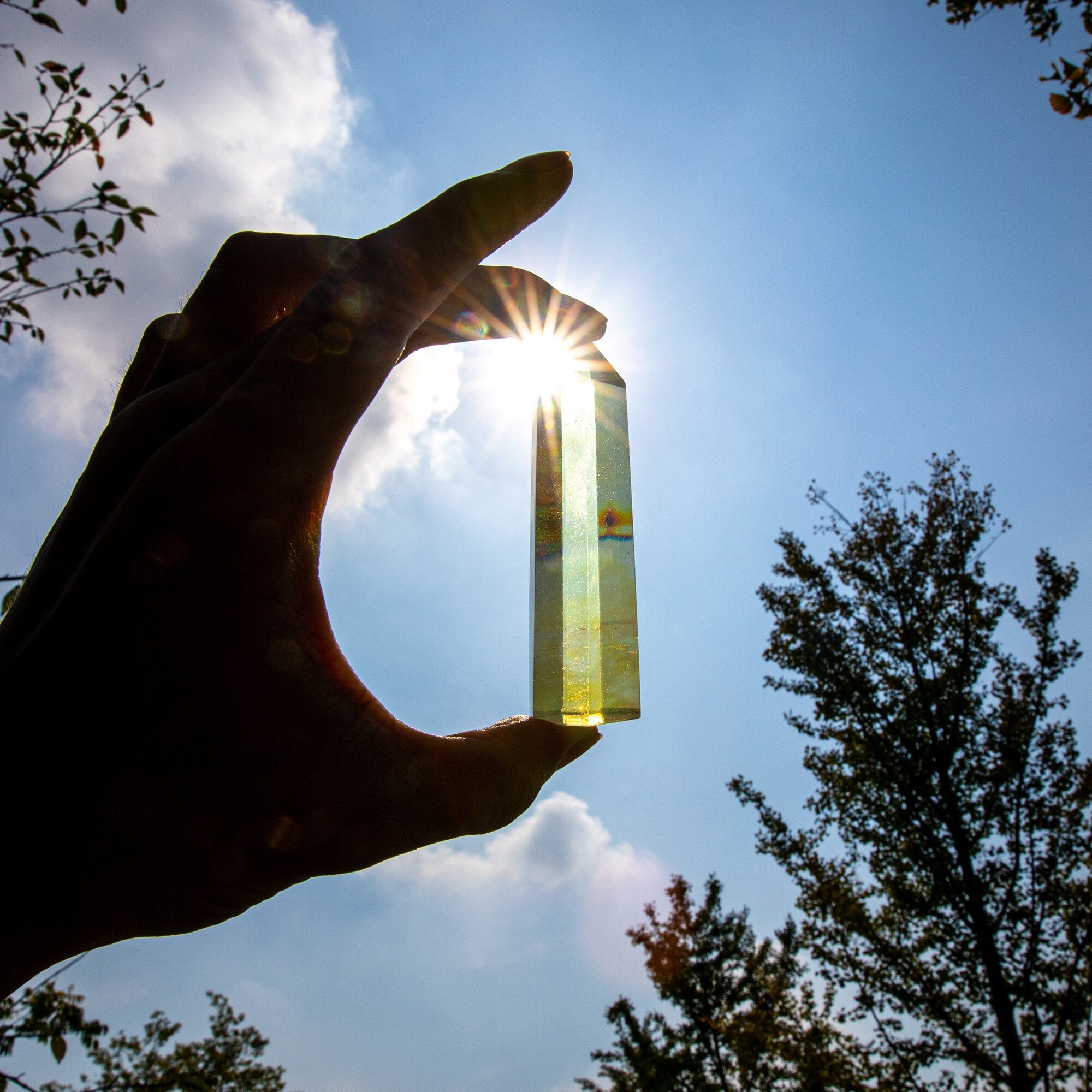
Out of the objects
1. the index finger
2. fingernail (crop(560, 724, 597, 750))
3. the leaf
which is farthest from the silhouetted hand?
the leaf

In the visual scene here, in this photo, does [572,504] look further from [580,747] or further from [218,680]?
[218,680]

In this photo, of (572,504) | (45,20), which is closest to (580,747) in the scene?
(572,504)

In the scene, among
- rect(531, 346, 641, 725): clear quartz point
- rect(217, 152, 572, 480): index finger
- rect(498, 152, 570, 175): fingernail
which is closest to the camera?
rect(217, 152, 572, 480): index finger

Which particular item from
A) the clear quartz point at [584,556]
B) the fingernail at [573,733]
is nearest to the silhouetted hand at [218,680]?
the fingernail at [573,733]

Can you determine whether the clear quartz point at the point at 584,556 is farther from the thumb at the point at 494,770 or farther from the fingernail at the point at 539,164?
the fingernail at the point at 539,164

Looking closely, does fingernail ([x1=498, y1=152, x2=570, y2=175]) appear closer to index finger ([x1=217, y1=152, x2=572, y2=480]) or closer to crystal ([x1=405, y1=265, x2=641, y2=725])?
index finger ([x1=217, y1=152, x2=572, y2=480])
